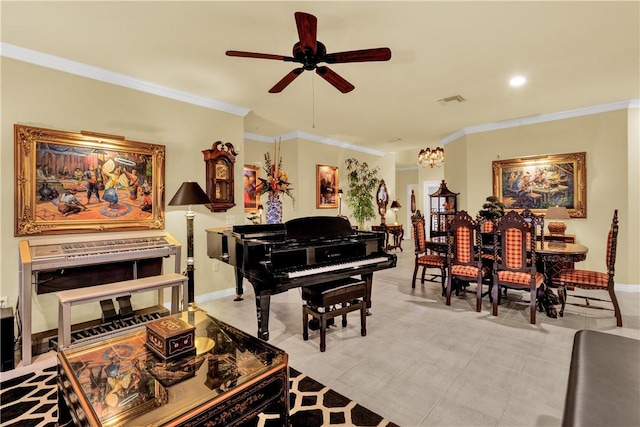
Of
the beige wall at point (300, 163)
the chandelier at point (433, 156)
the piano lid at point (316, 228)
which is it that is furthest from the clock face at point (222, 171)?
the chandelier at point (433, 156)

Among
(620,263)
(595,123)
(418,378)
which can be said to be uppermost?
(595,123)

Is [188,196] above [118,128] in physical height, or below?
below

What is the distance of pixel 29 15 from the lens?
241 centimetres

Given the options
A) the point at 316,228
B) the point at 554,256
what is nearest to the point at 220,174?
the point at 316,228

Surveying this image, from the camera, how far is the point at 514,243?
3.47 metres

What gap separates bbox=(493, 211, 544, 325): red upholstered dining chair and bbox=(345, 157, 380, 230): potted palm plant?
13.3ft

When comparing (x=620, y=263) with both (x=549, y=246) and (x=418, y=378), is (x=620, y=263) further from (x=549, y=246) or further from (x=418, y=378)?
(x=418, y=378)

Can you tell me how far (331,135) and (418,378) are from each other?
530 cm

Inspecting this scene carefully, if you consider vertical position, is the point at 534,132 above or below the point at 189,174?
above

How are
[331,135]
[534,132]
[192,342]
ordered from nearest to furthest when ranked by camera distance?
1. [192,342]
2. [534,132]
3. [331,135]

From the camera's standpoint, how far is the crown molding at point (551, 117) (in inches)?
180

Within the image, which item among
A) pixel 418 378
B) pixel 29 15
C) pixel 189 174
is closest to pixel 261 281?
pixel 418 378

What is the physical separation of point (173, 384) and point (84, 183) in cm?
287

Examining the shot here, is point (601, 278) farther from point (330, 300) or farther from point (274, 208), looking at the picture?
point (274, 208)
